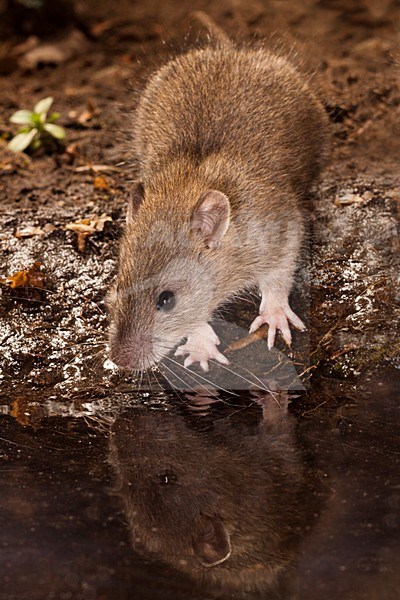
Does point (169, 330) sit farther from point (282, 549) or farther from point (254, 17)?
point (254, 17)

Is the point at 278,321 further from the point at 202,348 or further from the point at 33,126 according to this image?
the point at 33,126

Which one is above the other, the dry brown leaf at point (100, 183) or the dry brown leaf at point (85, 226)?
the dry brown leaf at point (85, 226)

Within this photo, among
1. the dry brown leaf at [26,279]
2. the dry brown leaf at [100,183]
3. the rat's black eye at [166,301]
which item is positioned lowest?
the dry brown leaf at [100,183]

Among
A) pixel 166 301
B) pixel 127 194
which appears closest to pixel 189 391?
pixel 166 301

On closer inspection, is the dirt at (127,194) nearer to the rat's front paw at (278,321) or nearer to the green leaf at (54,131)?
the rat's front paw at (278,321)

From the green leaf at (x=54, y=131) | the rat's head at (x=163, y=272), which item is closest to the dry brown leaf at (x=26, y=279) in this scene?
the rat's head at (x=163, y=272)

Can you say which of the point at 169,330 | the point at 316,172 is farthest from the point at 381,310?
the point at 316,172

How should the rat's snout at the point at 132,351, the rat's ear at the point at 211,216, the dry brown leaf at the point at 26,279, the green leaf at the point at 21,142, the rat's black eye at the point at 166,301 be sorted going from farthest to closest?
the green leaf at the point at 21,142, the dry brown leaf at the point at 26,279, the rat's ear at the point at 211,216, the rat's black eye at the point at 166,301, the rat's snout at the point at 132,351
